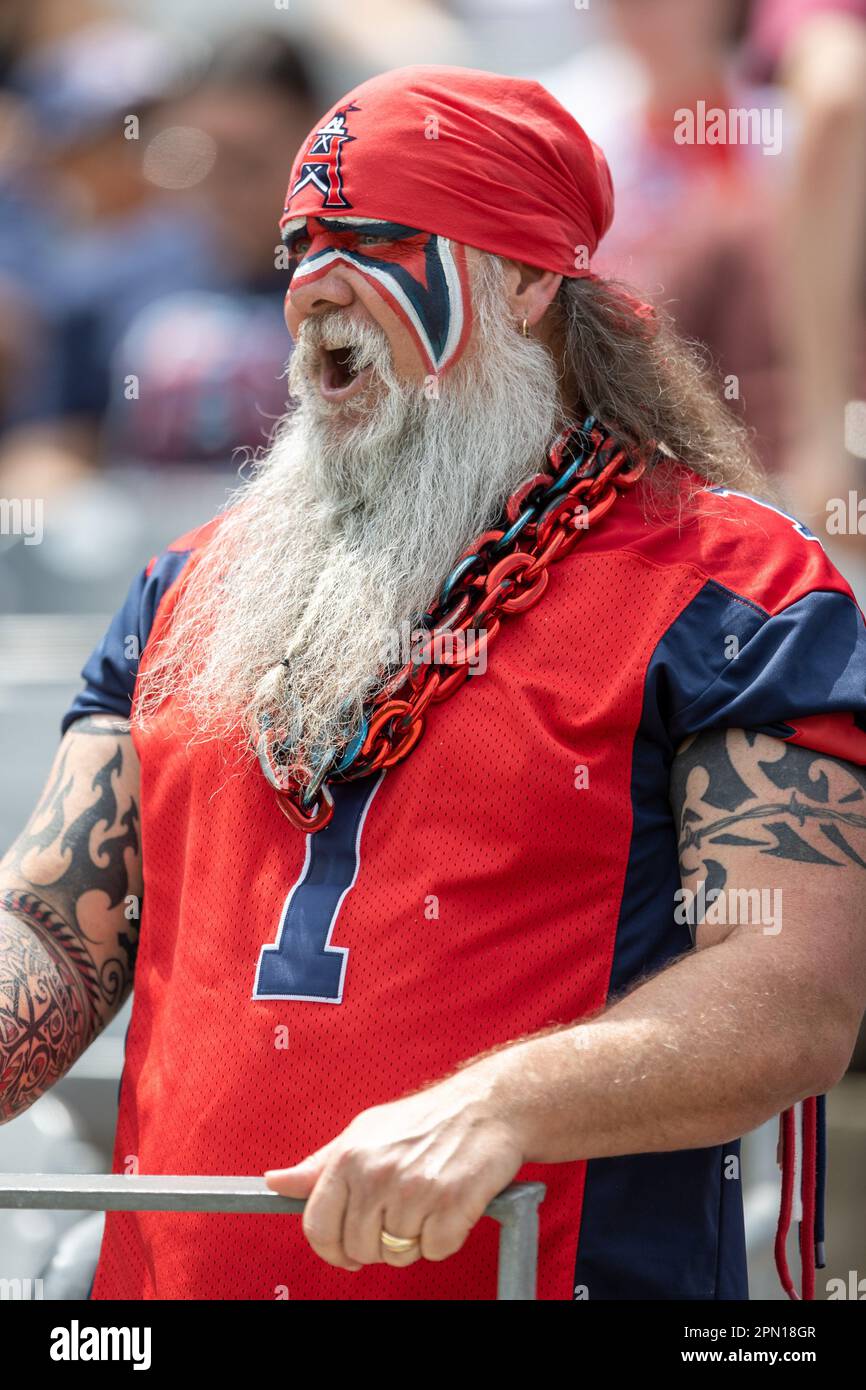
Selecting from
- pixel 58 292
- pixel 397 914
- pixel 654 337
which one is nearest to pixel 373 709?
pixel 397 914

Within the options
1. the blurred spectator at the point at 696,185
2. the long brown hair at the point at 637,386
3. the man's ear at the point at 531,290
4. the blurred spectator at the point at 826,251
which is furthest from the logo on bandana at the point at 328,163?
the blurred spectator at the point at 826,251

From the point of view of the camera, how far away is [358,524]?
2393 mm

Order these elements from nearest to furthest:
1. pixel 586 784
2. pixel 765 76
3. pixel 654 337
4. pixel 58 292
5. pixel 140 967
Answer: pixel 586 784
pixel 140 967
pixel 654 337
pixel 765 76
pixel 58 292

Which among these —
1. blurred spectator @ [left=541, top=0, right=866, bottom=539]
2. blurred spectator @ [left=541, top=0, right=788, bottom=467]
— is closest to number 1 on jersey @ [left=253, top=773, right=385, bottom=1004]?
blurred spectator @ [left=541, top=0, right=866, bottom=539]

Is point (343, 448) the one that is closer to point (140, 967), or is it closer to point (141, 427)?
point (140, 967)

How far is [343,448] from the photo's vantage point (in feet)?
7.79

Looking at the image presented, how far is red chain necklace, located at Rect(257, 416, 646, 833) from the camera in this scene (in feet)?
6.93

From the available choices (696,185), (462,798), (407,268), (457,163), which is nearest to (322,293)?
(407,268)

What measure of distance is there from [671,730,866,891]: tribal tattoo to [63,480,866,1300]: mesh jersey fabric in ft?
0.09

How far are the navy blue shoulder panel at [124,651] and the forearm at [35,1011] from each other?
0.30m

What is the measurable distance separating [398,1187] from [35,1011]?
0.77 meters

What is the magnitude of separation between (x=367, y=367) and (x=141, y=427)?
97.2 inches

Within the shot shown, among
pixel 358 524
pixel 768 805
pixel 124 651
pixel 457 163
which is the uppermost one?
pixel 457 163

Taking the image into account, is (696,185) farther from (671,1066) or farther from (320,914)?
(671,1066)
